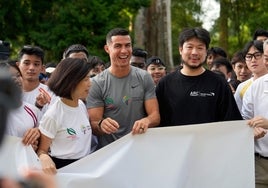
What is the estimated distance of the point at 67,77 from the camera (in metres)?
3.91

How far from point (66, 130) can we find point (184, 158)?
1.08m

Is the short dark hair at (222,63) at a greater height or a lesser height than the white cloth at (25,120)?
lesser

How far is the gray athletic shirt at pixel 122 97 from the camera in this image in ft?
14.7

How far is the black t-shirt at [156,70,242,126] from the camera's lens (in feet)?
14.3

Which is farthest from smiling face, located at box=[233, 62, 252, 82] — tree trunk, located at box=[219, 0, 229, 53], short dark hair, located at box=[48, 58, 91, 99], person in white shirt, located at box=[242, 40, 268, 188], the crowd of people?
tree trunk, located at box=[219, 0, 229, 53]

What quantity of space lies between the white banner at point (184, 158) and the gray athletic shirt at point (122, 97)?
0.98 feet

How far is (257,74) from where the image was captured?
5180mm

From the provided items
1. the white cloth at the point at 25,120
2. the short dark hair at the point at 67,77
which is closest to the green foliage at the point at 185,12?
the white cloth at the point at 25,120

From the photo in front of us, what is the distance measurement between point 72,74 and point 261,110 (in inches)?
64.2

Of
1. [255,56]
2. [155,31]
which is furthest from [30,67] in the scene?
[155,31]

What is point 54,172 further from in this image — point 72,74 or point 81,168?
point 72,74

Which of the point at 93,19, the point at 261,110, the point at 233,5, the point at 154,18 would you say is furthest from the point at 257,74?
the point at 233,5

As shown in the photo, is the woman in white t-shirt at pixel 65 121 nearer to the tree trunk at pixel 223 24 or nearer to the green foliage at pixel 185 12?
the tree trunk at pixel 223 24

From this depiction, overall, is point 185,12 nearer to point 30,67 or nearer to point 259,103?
point 30,67
